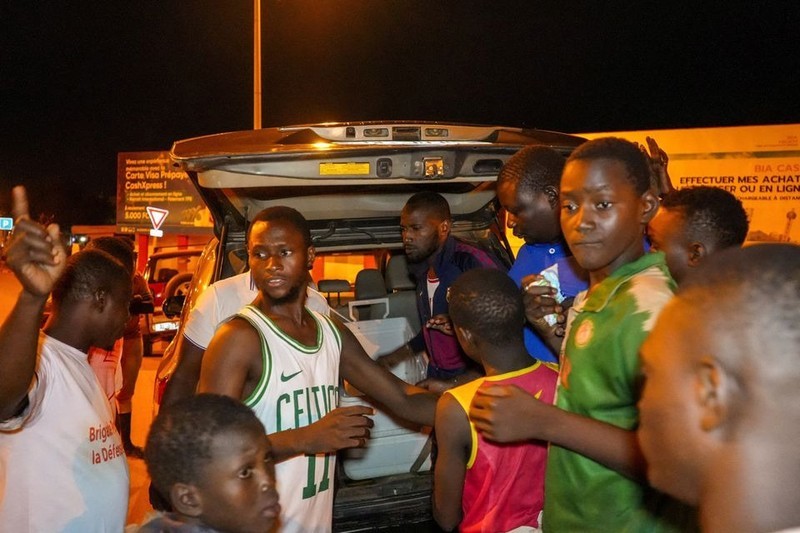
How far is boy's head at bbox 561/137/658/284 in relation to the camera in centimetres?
219

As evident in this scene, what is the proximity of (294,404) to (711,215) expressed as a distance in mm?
1740

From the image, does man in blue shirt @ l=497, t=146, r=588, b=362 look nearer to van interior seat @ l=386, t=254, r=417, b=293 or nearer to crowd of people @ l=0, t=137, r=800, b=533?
crowd of people @ l=0, t=137, r=800, b=533

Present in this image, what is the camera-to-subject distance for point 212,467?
77.1 inches

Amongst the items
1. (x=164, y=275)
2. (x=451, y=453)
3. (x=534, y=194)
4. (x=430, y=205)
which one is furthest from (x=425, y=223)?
(x=164, y=275)

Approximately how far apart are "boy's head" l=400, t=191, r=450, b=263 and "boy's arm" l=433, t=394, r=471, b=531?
1.96 meters

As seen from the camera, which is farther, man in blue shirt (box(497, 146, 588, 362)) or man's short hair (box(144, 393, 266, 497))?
man in blue shirt (box(497, 146, 588, 362))

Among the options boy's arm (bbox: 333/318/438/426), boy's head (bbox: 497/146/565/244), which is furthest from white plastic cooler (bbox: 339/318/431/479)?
boy's head (bbox: 497/146/565/244)

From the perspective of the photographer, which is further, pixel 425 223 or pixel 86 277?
pixel 425 223

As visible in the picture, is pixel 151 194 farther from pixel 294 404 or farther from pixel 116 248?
pixel 294 404

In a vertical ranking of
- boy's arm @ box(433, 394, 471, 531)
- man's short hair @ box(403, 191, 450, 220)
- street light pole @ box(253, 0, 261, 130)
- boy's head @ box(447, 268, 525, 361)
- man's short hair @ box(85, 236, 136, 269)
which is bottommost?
boy's arm @ box(433, 394, 471, 531)

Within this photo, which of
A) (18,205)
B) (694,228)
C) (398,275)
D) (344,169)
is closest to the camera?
(18,205)

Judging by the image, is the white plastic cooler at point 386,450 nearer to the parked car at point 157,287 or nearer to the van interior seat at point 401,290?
the van interior seat at point 401,290

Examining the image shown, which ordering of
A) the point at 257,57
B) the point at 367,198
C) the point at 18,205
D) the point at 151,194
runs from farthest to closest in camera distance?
the point at 151,194
the point at 257,57
the point at 367,198
the point at 18,205

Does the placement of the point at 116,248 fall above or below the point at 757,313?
above
